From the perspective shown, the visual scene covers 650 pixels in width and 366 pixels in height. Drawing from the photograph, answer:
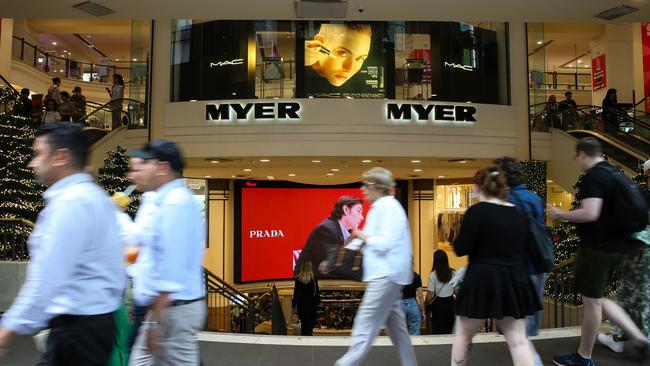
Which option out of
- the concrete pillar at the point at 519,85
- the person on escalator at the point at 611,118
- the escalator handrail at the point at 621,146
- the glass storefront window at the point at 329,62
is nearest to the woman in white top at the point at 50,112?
the glass storefront window at the point at 329,62

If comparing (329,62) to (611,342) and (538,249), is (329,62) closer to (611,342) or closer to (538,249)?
(611,342)

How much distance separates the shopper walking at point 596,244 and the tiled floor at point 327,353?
20.8 inches

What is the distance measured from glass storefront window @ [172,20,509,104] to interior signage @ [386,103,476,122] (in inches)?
24.1

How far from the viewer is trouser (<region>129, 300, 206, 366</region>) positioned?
2.36m

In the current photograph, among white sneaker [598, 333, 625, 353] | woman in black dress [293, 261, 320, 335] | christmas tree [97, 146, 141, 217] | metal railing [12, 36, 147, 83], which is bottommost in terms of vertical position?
woman in black dress [293, 261, 320, 335]

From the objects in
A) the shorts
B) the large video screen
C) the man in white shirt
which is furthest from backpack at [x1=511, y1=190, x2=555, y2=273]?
the large video screen

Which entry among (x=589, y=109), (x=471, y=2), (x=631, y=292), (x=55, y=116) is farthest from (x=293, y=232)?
(x=631, y=292)

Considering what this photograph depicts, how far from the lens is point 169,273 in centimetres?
233

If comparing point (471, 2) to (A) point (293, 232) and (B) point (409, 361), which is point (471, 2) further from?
(A) point (293, 232)

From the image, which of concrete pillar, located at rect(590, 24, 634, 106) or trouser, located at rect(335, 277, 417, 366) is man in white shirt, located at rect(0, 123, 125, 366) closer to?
trouser, located at rect(335, 277, 417, 366)

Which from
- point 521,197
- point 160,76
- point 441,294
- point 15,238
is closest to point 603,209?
point 521,197

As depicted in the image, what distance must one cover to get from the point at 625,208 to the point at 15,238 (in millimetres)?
6858

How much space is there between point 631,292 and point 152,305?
11.8ft

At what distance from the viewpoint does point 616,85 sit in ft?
59.7
